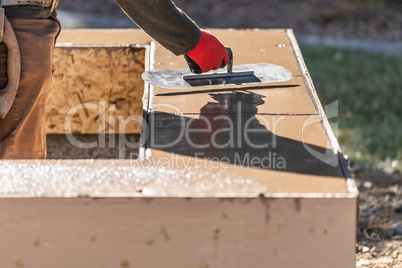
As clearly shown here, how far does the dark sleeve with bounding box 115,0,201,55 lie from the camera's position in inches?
97.4

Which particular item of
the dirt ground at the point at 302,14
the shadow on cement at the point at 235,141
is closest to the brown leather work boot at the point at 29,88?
the shadow on cement at the point at 235,141

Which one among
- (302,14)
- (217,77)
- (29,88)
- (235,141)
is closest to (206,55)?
(217,77)

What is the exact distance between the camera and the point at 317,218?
1848 millimetres

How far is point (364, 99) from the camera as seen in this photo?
5203 mm

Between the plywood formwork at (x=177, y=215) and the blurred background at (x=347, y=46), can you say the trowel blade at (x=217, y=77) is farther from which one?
the blurred background at (x=347, y=46)

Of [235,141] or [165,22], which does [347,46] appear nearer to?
[165,22]

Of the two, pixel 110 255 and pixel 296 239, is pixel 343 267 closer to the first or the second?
pixel 296 239

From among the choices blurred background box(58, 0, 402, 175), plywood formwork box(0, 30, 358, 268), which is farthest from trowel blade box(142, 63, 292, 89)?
blurred background box(58, 0, 402, 175)

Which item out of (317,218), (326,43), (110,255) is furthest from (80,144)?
(326,43)

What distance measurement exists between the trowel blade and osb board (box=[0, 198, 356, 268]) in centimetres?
101

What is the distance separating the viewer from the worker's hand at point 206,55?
8.82ft

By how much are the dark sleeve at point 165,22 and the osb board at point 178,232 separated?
3.07 ft

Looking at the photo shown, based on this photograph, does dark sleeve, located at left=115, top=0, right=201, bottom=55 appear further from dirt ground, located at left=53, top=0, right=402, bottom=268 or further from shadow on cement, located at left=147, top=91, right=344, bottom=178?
dirt ground, located at left=53, top=0, right=402, bottom=268

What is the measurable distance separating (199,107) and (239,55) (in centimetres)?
78
